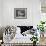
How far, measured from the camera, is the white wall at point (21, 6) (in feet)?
16.9

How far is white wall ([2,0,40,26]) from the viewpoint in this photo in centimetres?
514

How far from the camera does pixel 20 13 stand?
526 cm

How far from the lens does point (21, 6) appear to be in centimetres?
518

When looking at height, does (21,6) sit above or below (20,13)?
above

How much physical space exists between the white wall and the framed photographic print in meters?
0.13

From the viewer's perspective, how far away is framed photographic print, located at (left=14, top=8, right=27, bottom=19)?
5.19 m

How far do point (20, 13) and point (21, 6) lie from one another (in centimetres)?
31

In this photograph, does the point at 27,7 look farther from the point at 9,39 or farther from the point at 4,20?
the point at 9,39

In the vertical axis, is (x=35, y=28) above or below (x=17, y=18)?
below

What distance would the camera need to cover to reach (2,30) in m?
5.14

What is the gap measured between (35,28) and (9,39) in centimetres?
120

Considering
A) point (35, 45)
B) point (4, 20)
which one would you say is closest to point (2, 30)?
point (4, 20)

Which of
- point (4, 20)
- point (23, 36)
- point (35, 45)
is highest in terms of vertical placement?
point (4, 20)

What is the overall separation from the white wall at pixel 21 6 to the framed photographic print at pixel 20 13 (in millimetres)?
130
